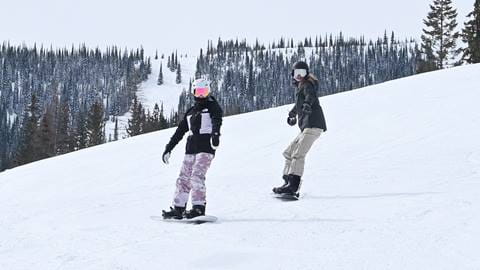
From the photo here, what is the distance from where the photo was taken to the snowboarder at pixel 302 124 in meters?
7.09

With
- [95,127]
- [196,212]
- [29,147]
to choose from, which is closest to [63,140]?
[95,127]

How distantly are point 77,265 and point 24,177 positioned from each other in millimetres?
8708

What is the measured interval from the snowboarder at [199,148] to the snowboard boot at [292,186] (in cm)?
126

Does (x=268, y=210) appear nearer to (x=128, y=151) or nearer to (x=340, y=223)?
(x=340, y=223)

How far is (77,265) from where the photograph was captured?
4477 mm

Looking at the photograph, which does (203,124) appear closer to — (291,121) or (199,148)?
(199,148)

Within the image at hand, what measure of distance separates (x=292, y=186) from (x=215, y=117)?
1.50m

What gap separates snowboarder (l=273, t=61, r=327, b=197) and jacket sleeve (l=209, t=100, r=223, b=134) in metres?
1.27

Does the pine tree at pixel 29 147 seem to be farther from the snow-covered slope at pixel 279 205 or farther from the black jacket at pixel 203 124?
the black jacket at pixel 203 124

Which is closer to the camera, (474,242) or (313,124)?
(474,242)

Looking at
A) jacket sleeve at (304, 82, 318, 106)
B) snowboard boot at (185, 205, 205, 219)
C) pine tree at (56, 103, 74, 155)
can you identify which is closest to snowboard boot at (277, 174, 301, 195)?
jacket sleeve at (304, 82, 318, 106)

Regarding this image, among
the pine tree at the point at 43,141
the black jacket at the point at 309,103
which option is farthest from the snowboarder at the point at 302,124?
the pine tree at the point at 43,141

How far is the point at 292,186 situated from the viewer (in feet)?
23.1

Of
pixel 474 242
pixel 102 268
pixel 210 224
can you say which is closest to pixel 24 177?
pixel 210 224
